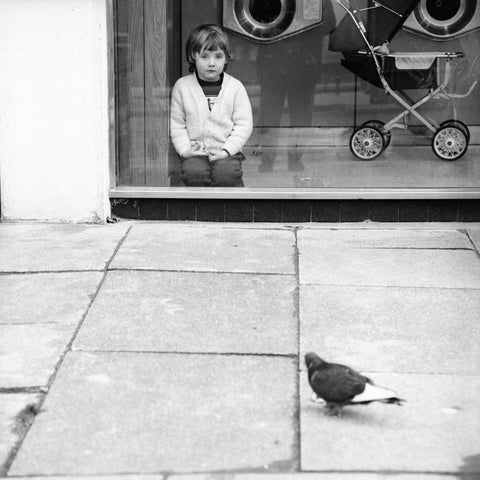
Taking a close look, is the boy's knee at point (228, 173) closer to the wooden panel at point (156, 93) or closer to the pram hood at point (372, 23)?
the wooden panel at point (156, 93)

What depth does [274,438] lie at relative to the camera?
4.64 metres

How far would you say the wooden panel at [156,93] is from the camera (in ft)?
27.5

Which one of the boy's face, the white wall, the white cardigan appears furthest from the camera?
the white cardigan

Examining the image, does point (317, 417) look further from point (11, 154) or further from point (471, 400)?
point (11, 154)

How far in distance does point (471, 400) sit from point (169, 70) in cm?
431

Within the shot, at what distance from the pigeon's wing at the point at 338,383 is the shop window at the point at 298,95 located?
386 cm

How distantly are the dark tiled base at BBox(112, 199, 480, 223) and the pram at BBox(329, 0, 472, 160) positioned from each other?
1.35 ft

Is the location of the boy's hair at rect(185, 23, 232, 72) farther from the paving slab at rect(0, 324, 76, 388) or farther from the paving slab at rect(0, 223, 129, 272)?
the paving slab at rect(0, 324, 76, 388)

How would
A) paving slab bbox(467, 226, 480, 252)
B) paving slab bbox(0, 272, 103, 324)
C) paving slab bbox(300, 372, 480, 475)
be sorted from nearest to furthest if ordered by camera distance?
paving slab bbox(300, 372, 480, 475) → paving slab bbox(0, 272, 103, 324) → paving slab bbox(467, 226, 480, 252)

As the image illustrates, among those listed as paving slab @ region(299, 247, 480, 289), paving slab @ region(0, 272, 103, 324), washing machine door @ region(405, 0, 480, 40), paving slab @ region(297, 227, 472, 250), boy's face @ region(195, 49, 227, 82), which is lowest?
paving slab @ region(0, 272, 103, 324)

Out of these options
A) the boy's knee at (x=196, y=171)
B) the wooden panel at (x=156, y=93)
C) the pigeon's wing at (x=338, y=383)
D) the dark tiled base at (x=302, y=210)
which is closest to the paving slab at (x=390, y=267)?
the dark tiled base at (x=302, y=210)

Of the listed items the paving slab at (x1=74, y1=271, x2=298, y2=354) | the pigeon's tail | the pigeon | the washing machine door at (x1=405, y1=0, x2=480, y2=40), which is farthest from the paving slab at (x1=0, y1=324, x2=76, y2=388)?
the washing machine door at (x1=405, y1=0, x2=480, y2=40)

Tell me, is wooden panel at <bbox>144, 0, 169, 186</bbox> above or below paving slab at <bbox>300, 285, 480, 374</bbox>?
above

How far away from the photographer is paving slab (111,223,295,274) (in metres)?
7.19
